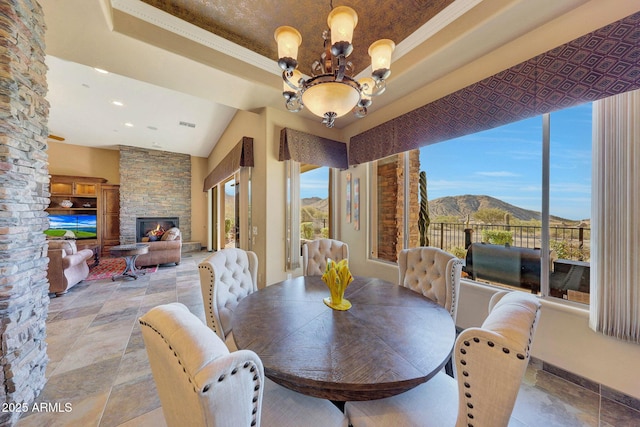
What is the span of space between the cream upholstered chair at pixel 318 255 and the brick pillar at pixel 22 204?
7.21ft

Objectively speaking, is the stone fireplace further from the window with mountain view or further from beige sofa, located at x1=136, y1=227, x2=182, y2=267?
the window with mountain view

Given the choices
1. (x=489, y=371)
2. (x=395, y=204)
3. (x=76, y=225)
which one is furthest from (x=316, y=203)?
(x=76, y=225)

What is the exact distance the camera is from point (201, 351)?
59 centimetres

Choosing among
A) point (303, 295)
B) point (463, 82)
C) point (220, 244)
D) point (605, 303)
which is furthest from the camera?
A: point (220, 244)

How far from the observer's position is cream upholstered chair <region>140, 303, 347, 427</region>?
550 millimetres

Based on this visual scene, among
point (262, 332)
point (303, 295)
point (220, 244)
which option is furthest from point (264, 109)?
point (220, 244)

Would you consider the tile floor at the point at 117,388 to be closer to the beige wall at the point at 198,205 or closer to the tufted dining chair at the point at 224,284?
A: the tufted dining chair at the point at 224,284

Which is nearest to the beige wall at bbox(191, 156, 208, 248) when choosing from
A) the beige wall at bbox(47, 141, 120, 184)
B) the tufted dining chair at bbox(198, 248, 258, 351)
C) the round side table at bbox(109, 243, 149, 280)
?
the beige wall at bbox(47, 141, 120, 184)

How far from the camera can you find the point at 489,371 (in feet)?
2.35

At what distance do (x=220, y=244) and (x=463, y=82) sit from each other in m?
7.64

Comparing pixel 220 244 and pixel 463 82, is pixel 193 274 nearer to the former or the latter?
pixel 220 244

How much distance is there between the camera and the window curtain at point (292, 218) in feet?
10.8

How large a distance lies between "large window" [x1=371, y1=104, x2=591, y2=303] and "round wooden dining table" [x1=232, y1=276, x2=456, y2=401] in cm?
148

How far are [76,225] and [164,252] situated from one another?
387cm
